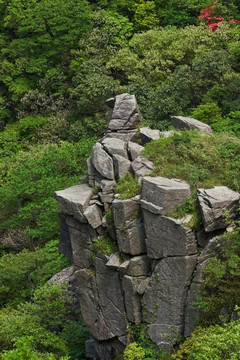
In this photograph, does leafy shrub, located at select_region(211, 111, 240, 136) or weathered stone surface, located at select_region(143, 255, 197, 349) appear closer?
weathered stone surface, located at select_region(143, 255, 197, 349)

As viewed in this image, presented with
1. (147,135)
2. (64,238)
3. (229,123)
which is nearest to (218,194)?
(147,135)

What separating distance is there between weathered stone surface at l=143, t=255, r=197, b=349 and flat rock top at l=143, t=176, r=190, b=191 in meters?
2.94

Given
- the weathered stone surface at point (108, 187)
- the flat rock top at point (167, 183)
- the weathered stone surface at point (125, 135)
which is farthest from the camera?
the weathered stone surface at point (125, 135)

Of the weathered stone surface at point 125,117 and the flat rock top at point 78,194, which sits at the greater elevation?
the weathered stone surface at point 125,117

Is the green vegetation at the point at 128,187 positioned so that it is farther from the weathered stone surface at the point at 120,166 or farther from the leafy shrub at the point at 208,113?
the leafy shrub at the point at 208,113

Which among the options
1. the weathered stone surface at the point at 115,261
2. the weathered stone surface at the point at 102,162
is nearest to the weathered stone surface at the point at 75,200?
the weathered stone surface at the point at 102,162

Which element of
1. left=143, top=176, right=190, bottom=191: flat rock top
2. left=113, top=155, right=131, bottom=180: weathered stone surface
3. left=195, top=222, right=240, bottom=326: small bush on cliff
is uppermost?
left=143, top=176, right=190, bottom=191: flat rock top

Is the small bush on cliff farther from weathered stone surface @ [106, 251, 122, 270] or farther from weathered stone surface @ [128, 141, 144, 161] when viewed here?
weathered stone surface @ [128, 141, 144, 161]

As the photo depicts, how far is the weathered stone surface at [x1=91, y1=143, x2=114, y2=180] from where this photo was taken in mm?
22531

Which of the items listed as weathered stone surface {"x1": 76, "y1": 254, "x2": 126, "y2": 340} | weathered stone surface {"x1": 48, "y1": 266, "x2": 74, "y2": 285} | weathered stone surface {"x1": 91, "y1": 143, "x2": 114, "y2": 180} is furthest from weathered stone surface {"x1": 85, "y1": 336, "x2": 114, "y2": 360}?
weathered stone surface {"x1": 91, "y1": 143, "x2": 114, "y2": 180}

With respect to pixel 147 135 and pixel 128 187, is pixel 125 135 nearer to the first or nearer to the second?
pixel 147 135

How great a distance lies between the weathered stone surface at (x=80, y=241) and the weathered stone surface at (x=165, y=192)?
456 cm

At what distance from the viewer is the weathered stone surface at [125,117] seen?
25719mm

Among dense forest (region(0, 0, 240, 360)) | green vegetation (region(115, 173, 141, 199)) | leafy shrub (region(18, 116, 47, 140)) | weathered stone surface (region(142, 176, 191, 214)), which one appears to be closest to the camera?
weathered stone surface (region(142, 176, 191, 214))
